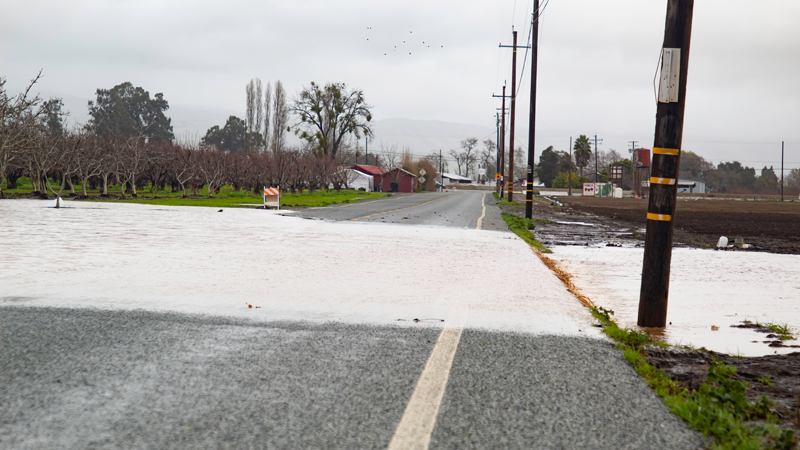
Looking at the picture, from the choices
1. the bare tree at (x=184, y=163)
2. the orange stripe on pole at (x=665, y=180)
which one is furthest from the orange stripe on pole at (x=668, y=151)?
the bare tree at (x=184, y=163)

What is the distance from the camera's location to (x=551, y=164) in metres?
147

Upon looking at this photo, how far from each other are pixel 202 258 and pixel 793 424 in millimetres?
8590

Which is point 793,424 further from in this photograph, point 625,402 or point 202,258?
point 202,258

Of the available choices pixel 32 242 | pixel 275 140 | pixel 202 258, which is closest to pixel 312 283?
pixel 202 258

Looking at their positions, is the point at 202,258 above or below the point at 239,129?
below

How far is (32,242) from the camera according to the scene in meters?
11.6

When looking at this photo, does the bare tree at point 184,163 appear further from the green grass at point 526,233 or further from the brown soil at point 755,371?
the brown soil at point 755,371

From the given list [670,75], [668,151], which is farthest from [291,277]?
[670,75]

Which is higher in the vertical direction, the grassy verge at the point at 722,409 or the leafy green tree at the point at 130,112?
the leafy green tree at the point at 130,112

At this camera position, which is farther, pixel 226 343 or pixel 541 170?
pixel 541 170

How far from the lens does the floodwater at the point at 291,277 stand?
6.07 metres

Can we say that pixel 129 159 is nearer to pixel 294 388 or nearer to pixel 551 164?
pixel 294 388

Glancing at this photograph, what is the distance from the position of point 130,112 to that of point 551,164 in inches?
3719

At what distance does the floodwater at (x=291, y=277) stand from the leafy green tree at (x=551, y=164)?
137085 mm
